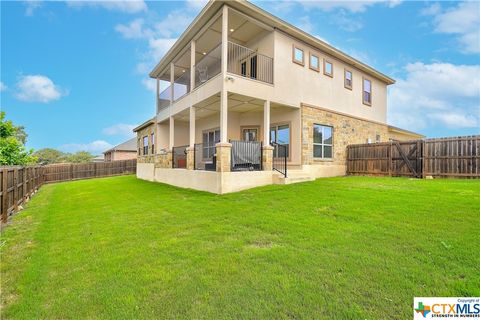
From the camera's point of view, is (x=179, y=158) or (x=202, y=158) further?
(x=179, y=158)

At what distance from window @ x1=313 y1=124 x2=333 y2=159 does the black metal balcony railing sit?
3.78 meters

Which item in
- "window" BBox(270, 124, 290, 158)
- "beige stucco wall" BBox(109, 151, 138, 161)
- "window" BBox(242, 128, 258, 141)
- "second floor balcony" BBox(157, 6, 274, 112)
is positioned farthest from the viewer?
"beige stucco wall" BBox(109, 151, 138, 161)

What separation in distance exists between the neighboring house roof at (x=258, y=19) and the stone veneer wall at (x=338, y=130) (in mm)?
3293

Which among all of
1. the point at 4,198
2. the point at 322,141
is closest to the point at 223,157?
the point at 322,141

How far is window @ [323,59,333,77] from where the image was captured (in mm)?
13584

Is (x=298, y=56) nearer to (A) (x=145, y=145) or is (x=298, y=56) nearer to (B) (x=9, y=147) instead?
(A) (x=145, y=145)

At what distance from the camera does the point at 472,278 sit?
2916mm

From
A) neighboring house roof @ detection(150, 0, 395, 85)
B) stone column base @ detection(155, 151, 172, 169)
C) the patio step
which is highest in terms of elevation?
neighboring house roof @ detection(150, 0, 395, 85)

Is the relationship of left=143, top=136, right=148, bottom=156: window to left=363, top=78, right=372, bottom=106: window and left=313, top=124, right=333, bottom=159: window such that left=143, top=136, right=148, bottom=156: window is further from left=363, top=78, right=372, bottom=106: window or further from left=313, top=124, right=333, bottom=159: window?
left=363, top=78, right=372, bottom=106: window

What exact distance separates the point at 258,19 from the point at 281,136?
552 centimetres

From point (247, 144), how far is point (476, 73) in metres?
17.3

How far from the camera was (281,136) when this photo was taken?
12.8 meters

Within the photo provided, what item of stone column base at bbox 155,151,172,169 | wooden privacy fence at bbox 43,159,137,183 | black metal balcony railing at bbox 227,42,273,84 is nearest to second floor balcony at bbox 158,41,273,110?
black metal balcony railing at bbox 227,42,273,84

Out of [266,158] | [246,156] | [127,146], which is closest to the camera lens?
[246,156]
